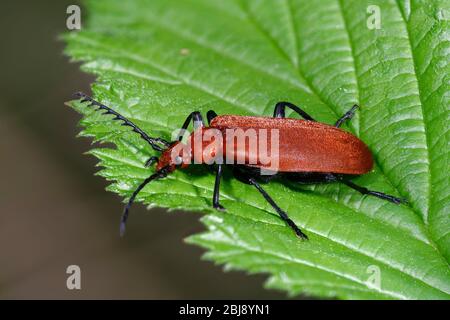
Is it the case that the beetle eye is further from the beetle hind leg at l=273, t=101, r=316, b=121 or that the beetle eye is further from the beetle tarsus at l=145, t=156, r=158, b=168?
the beetle hind leg at l=273, t=101, r=316, b=121

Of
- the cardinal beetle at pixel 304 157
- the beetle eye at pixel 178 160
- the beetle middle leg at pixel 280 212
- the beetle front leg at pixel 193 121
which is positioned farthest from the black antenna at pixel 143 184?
the beetle middle leg at pixel 280 212

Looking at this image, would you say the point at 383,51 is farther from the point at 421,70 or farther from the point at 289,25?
the point at 289,25

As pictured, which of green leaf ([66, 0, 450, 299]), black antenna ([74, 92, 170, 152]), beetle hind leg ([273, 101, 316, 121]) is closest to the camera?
green leaf ([66, 0, 450, 299])

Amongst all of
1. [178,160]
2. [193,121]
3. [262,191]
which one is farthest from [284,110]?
[178,160]

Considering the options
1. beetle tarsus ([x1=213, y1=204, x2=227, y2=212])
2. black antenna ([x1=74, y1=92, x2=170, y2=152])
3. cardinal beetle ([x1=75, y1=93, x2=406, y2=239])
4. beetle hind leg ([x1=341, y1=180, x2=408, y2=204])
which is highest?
black antenna ([x1=74, y1=92, x2=170, y2=152])

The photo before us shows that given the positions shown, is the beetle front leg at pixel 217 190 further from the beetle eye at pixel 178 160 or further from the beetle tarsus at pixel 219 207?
the beetle eye at pixel 178 160

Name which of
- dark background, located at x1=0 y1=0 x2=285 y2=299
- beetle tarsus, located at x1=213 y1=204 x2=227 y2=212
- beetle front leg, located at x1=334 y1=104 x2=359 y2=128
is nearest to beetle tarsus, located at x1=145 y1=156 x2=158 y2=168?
beetle tarsus, located at x1=213 y1=204 x2=227 y2=212
